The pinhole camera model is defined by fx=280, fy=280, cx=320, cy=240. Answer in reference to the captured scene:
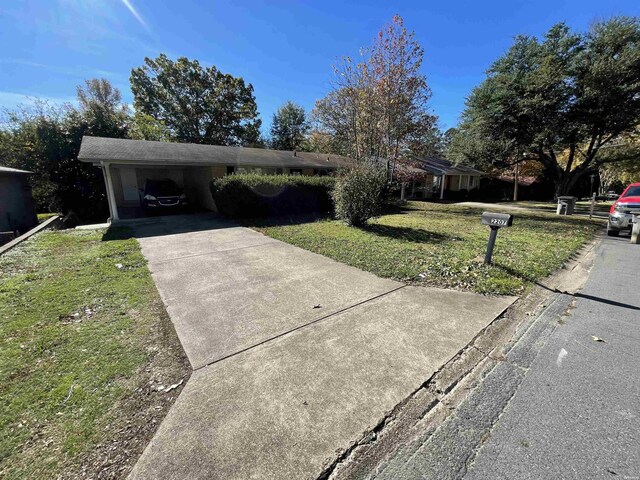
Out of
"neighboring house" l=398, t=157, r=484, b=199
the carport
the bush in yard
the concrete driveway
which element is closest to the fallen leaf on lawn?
the concrete driveway

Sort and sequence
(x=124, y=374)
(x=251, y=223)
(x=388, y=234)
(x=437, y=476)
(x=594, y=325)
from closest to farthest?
1. (x=437, y=476)
2. (x=124, y=374)
3. (x=594, y=325)
4. (x=388, y=234)
5. (x=251, y=223)

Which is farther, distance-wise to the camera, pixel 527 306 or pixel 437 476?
pixel 527 306

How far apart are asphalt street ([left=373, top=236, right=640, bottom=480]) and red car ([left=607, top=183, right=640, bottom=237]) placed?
8.47m

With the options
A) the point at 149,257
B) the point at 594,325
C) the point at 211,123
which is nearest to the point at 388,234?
the point at 594,325

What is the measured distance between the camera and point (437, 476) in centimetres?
174

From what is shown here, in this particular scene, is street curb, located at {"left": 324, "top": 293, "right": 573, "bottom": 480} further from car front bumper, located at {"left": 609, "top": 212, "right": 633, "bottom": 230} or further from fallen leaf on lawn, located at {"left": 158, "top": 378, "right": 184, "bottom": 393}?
car front bumper, located at {"left": 609, "top": 212, "right": 633, "bottom": 230}

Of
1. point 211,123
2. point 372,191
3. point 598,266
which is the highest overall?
point 211,123

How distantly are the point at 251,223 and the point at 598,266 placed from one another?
9.86 m

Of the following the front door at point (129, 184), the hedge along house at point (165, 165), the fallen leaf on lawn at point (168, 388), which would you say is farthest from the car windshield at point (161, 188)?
the fallen leaf on lawn at point (168, 388)

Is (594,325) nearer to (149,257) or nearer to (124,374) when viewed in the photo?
(124,374)

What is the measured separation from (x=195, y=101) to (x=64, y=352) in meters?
35.1

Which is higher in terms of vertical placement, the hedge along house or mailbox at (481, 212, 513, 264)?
the hedge along house

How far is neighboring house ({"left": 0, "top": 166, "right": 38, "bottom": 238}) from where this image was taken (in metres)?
10.2

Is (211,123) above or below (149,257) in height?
above
